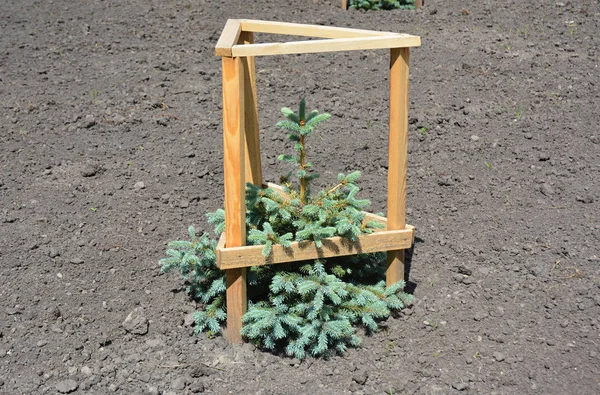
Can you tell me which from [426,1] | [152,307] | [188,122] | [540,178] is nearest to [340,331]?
[152,307]

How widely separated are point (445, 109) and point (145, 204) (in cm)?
255

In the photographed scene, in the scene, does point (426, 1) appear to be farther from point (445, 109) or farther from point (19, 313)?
point (19, 313)

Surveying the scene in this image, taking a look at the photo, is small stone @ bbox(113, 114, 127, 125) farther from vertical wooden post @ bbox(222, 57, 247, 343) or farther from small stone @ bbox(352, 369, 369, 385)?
small stone @ bbox(352, 369, 369, 385)

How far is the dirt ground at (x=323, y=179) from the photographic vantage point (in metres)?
4.03

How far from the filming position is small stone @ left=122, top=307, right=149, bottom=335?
4240 mm

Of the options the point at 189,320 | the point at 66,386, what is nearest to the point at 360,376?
the point at 189,320

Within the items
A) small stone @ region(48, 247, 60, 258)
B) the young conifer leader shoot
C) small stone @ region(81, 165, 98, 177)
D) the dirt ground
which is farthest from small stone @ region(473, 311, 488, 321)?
small stone @ region(81, 165, 98, 177)

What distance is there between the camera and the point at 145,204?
5238 mm

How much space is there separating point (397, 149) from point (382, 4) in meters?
4.53

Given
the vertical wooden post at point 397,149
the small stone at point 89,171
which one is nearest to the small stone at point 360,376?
the vertical wooden post at point 397,149

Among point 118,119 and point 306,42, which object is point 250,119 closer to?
point 306,42

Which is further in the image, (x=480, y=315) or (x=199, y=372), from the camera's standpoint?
(x=480, y=315)

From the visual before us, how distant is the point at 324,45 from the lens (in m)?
3.71

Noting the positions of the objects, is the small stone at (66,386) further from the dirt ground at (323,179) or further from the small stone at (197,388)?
the small stone at (197,388)
